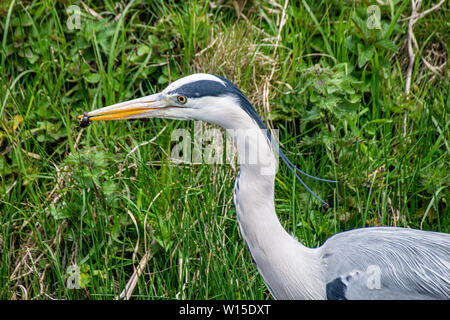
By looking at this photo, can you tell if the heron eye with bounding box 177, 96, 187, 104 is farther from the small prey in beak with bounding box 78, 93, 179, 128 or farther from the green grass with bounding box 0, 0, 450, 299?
the green grass with bounding box 0, 0, 450, 299

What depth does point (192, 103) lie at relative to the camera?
2418 mm

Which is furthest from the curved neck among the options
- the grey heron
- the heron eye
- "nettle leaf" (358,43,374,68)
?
"nettle leaf" (358,43,374,68)

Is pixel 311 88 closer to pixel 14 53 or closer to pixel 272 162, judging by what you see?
pixel 272 162

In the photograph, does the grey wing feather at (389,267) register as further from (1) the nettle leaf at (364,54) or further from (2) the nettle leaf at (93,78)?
(2) the nettle leaf at (93,78)

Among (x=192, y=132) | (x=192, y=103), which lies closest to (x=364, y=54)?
(x=192, y=132)

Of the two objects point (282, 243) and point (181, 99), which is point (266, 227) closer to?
point (282, 243)

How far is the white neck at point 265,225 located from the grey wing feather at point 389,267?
0.09 metres

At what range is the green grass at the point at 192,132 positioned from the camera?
10.0 ft

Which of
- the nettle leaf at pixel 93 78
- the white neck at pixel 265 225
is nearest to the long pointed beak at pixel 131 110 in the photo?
the white neck at pixel 265 225

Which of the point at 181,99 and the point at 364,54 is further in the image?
the point at 364,54

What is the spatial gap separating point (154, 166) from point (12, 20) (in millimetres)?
1315

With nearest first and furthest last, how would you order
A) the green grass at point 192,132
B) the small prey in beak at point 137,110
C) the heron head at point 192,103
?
1. the heron head at point 192,103
2. the small prey in beak at point 137,110
3. the green grass at point 192,132

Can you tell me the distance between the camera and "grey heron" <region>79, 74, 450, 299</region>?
7.77ft

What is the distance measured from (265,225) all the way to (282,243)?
11cm
